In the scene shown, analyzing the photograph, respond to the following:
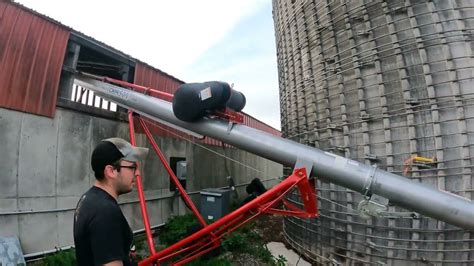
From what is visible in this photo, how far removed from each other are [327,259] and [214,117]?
3.93m

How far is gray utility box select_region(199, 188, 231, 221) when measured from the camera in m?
9.59

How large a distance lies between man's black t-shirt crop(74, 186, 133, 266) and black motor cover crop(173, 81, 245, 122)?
2.43m

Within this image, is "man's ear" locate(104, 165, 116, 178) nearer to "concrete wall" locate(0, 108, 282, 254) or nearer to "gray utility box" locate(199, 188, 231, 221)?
"concrete wall" locate(0, 108, 282, 254)

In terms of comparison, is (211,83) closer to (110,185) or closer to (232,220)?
(232,220)

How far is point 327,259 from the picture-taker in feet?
21.8

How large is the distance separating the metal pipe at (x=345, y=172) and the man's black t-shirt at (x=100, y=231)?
2647 mm

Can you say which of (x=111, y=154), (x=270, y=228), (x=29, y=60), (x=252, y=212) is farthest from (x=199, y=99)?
(x=270, y=228)

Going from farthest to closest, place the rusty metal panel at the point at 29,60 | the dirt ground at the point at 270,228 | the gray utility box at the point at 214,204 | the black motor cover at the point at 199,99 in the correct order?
the gray utility box at the point at 214,204, the dirt ground at the point at 270,228, the rusty metal panel at the point at 29,60, the black motor cover at the point at 199,99

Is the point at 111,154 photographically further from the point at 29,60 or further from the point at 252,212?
the point at 29,60

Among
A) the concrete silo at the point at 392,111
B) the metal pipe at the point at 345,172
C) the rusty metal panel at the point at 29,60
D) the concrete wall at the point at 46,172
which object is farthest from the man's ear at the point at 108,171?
the rusty metal panel at the point at 29,60

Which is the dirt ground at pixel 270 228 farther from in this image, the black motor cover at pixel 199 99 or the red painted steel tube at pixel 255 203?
the black motor cover at pixel 199 99

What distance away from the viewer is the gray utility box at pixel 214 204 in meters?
9.59

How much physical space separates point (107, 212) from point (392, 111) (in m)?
5.12

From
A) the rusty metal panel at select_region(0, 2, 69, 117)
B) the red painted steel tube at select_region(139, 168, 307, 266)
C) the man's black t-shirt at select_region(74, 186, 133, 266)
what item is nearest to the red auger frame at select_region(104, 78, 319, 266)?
the red painted steel tube at select_region(139, 168, 307, 266)
